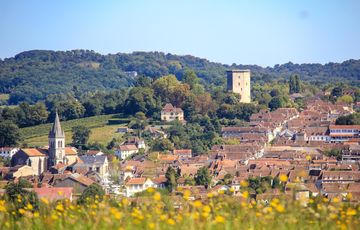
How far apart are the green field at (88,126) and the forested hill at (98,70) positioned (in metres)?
63.0

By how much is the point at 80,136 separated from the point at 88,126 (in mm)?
6368

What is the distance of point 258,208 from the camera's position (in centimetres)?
848

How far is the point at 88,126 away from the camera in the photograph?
61844 millimetres

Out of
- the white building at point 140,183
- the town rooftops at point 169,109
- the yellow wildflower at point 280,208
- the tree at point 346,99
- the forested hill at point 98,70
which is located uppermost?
the forested hill at point 98,70

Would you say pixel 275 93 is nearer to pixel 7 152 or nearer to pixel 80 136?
pixel 80 136

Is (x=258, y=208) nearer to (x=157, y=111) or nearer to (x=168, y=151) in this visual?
(x=168, y=151)

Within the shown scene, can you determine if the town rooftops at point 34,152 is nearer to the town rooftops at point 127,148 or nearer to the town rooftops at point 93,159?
the town rooftops at point 93,159

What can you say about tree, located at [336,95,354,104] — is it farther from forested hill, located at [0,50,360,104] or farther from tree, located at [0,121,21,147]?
forested hill, located at [0,50,360,104]

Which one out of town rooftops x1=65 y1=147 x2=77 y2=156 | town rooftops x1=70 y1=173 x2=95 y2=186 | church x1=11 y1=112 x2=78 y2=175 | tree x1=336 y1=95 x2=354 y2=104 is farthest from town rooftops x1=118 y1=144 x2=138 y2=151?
tree x1=336 y1=95 x2=354 y2=104

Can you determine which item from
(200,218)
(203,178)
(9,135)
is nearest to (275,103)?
(9,135)

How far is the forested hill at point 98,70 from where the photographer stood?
140625 mm

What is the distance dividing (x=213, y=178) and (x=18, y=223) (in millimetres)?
34321

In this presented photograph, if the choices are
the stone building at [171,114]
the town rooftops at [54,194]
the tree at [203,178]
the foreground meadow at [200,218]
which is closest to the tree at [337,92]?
the stone building at [171,114]

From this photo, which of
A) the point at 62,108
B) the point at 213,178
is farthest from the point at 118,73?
the point at 213,178
